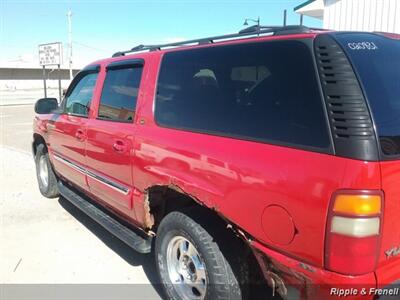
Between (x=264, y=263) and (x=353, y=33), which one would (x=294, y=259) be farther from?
(x=353, y=33)

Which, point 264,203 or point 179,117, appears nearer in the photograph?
point 264,203

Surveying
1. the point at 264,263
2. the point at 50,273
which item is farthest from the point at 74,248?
the point at 264,263

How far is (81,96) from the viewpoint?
4617 mm

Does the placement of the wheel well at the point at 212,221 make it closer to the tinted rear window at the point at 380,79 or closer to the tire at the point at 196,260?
the tire at the point at 196,260

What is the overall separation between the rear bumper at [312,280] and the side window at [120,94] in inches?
67.7

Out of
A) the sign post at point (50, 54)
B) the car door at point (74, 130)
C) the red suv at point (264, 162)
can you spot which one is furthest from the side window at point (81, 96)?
the sign post at point (50, 54)

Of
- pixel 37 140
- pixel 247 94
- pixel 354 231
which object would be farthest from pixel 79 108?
pixel 354 231

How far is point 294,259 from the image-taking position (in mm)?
2131

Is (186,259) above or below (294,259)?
below

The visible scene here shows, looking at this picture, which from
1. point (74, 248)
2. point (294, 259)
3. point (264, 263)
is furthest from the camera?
point (74, 248)

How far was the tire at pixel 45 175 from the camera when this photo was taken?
578 cm

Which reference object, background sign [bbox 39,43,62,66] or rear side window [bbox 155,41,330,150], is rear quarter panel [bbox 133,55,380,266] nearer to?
rear side window [bbox 155,41,330,150]

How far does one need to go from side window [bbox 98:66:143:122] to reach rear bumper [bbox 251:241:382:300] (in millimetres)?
1720

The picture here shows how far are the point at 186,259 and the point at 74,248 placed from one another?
187cm
